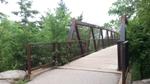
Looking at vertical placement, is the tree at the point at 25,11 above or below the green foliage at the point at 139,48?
→ above

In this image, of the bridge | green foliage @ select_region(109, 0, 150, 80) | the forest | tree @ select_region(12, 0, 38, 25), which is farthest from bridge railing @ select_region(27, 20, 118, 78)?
tree @ select_region(12, 0, 38, 25)

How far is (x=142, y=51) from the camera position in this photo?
22.0 ft

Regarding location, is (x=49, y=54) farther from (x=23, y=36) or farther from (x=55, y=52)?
(x=23, y=36)

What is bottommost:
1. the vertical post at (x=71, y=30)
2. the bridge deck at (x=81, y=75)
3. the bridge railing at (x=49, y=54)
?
the bridge deck at (x=81, y=75)

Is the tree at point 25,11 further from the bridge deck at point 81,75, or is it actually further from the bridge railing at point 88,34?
the bridge deck at point 81,75

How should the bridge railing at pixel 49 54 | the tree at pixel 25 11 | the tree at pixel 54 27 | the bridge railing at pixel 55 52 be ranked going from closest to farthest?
the bridge railing at pixel 55 52, the bridge railing at pixel 49 54, the tree at pixel 54 27, the tree at pixel 25 11

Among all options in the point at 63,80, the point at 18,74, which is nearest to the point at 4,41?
the point at 18,74

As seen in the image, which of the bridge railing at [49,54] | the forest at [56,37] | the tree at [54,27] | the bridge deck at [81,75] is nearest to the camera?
the bridge deck at [81,75]

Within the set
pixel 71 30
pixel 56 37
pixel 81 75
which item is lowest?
pixel 81 75

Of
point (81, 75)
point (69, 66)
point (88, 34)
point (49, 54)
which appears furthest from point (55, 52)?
point (88, 34)

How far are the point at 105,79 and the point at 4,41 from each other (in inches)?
166

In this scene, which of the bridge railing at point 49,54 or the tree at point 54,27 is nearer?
the bridge railing at point 49,54

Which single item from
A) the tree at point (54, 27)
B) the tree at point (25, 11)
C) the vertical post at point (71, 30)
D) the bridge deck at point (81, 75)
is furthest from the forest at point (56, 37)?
the tree at point (25, 11)

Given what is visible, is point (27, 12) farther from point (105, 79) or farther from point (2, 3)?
point (105, 79)
